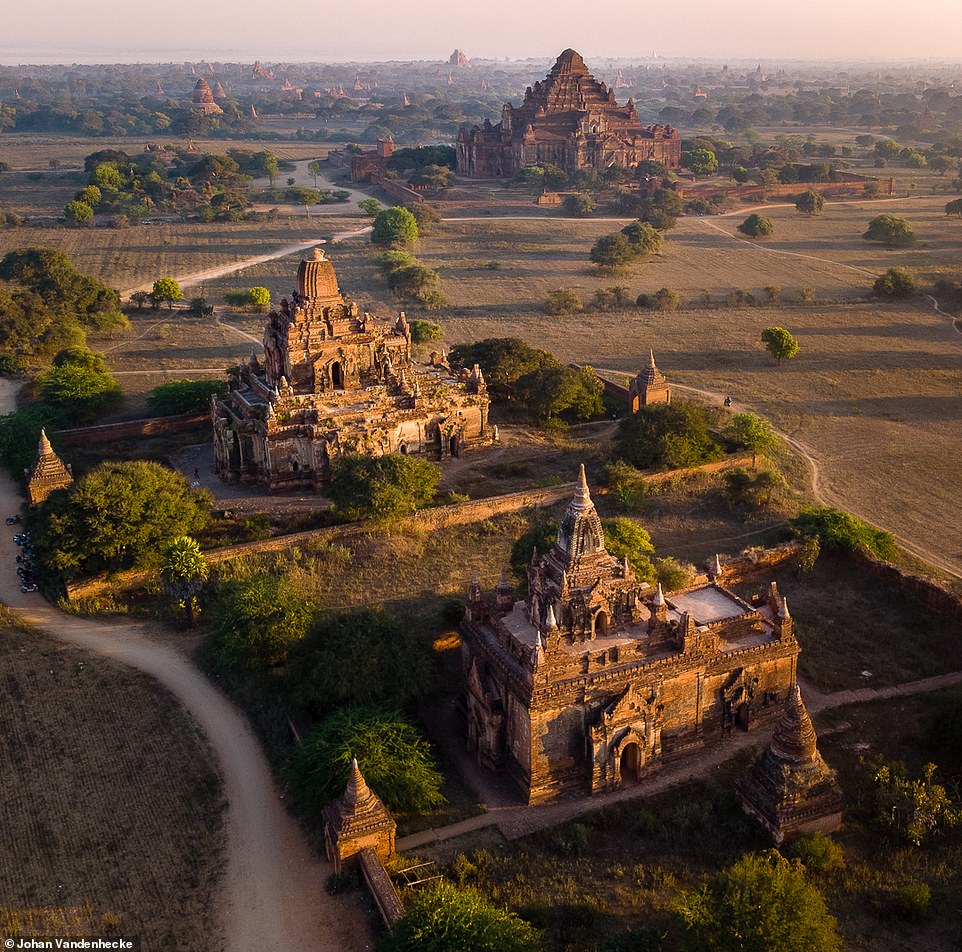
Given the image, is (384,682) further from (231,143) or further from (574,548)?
(231,143)

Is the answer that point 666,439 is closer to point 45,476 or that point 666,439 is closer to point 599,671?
point 599,671

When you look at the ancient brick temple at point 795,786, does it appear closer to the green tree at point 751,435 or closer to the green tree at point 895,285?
the green tree at point 751,435

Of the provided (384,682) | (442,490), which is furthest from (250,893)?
(442,490)

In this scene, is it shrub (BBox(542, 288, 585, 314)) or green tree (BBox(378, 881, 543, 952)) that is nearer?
green tree (BBox(378, 881, 543, 952))

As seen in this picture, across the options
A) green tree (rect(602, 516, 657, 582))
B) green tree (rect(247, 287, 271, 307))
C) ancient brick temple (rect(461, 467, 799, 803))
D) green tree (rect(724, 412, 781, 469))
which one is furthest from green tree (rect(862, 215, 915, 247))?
ancient brick temple (rect(461, 467, 799, 803))

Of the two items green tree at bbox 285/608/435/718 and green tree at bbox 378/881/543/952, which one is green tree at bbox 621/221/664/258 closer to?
green tree at bbox 285/608/435/718

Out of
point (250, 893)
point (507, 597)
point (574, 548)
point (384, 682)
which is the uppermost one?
point (574, 548)

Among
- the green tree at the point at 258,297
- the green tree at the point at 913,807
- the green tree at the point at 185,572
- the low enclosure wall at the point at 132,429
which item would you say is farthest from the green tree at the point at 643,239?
the green tree at the point at 913,807
